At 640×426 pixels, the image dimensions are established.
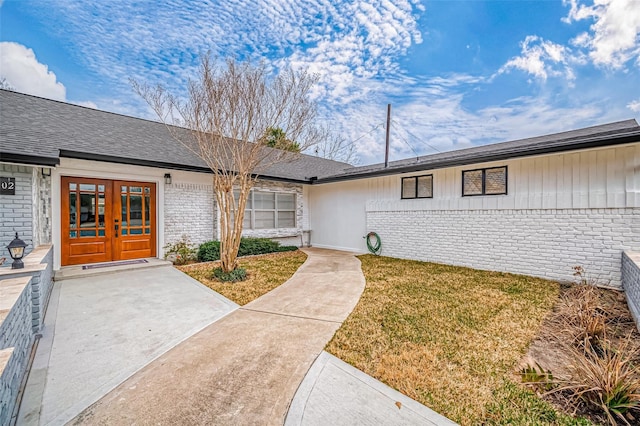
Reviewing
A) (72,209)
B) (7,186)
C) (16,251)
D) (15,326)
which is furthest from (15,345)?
(72,209)

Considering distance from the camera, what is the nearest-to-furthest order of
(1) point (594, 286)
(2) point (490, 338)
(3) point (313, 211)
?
(2) point (490, 338) < (1) point (594, 286) < (3) point (313, 211)

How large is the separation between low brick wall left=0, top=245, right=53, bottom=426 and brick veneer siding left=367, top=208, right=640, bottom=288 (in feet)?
27.5

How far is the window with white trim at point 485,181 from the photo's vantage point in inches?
270

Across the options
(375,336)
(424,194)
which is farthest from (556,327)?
(424,194)

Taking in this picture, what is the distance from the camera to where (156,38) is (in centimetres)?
757

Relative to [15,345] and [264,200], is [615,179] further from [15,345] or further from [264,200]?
[264,200]

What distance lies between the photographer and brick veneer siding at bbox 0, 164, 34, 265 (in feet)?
16.6

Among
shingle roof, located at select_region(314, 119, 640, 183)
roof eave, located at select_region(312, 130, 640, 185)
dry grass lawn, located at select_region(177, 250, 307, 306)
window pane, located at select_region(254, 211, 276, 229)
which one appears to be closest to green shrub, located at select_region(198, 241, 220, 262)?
dry grass lawn, located at select_region(177, 250, 307, 306)

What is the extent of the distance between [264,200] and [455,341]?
8.46 meters

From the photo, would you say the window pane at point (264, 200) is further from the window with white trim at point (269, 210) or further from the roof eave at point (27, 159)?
the roof eave at point (27, 159)

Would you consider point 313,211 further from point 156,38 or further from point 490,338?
point 490,338

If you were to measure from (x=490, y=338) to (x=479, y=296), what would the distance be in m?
1.85

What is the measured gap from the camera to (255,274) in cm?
657

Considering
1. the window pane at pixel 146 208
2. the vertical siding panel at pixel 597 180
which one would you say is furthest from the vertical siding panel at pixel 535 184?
the window pane at pixel 146 208
